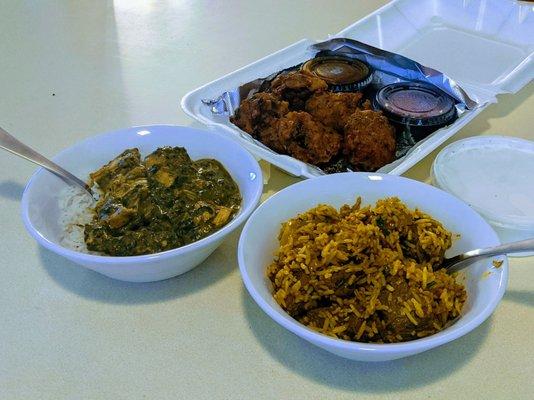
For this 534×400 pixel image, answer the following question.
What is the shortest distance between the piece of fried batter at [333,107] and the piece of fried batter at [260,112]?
97 mm

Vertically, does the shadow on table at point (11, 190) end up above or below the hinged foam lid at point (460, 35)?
below

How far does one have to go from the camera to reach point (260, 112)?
5.62 feet

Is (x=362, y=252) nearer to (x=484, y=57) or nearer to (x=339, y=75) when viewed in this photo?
(x=339, y=75)

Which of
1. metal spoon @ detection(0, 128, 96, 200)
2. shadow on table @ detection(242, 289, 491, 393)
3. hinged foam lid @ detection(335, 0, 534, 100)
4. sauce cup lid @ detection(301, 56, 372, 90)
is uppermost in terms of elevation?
metal spoon @ detection(0, 128, 96, 200)

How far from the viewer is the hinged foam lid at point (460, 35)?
2275 mm

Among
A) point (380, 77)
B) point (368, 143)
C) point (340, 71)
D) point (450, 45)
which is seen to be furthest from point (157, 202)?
point (450, 45)

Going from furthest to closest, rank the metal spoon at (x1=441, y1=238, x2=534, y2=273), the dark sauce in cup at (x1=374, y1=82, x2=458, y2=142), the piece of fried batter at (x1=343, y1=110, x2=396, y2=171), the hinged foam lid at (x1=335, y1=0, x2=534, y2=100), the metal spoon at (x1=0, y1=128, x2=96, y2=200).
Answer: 1. the hinged foam lid at (x1=335, y1=0, x2=534, y2=100)
2. the dark sauce in cup at (x1=374, y1=82, x2=458, y2=142)
3. the piece of fried batter at (x1=343, y1=110, x2=396, y2=171)
4. the metal spoon at (x1=0, y1=128, x2=96, y2=200)
5. the metal spoon at (x1=441, y1=238, x2=534, y2=273)

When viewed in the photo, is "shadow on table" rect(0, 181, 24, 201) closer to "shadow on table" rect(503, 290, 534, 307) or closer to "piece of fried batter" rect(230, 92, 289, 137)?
"piece of fried batter" rect(230, 92, 289, 137)

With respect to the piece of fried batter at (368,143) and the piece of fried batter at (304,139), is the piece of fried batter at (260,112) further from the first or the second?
the piece of fried batter at (368,143)

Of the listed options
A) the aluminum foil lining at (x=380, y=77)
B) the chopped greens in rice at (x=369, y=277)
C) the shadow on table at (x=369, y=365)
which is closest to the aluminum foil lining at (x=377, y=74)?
the aluminum foil lining at (x=380, y=77)

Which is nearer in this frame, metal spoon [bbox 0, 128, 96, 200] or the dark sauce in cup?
metal spoon [bbox 0, 128, 96, 200]

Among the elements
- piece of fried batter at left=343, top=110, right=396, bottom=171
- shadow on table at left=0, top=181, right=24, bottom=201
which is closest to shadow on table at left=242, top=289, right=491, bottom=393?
piece of fried batter at left=343, top=110, right=396, bottom=171

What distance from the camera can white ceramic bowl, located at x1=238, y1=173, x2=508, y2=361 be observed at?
961 mm

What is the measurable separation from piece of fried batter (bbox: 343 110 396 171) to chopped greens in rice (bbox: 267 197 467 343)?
→ 0.43m
